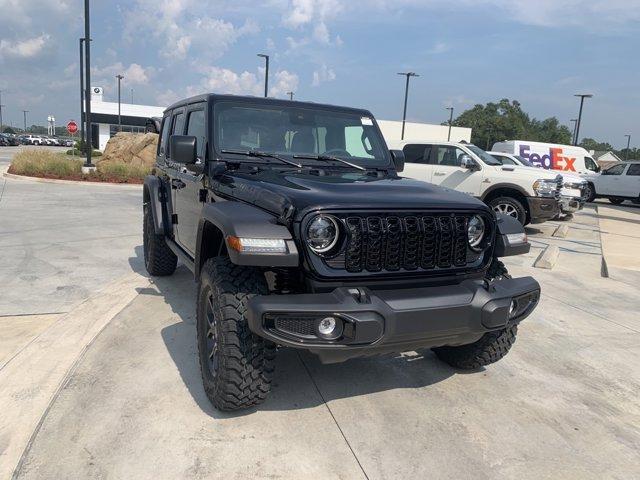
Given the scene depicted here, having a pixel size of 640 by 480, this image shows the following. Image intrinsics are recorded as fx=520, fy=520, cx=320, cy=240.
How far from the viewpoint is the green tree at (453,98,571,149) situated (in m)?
71.8

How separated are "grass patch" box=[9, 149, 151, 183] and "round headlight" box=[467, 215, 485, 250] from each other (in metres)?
16.5

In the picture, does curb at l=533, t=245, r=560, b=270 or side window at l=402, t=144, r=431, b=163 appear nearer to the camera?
curb at l=533, t=245, r=560, b=270

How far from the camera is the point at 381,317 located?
8.38ft

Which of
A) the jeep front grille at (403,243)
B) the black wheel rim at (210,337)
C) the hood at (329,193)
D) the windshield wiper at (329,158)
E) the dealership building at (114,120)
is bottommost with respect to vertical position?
the black wheel rim at (210,337)

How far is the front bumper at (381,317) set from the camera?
250cm

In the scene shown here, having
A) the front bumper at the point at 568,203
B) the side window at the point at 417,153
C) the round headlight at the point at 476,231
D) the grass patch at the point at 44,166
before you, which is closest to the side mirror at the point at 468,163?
the side window at the point at 417,153

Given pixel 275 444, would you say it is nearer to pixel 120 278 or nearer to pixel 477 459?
pixel 477 459

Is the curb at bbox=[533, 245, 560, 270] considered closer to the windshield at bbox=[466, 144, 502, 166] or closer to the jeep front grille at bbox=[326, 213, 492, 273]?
the windshield at bbox=[466, 144, 502, 166]

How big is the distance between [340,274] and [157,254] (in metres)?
3.30

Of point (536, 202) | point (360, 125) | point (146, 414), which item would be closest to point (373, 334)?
point (146, 414)

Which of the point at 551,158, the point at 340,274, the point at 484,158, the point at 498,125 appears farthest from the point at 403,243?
the point at 498,125

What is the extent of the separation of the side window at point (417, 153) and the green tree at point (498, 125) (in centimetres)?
5748

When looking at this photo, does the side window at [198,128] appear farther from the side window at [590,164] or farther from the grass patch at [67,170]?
the side window at [590,164]

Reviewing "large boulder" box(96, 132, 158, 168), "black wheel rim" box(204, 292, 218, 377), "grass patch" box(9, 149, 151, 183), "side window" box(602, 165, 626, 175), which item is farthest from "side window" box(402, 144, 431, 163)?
"side window" box(602, 165, 626, 175)
